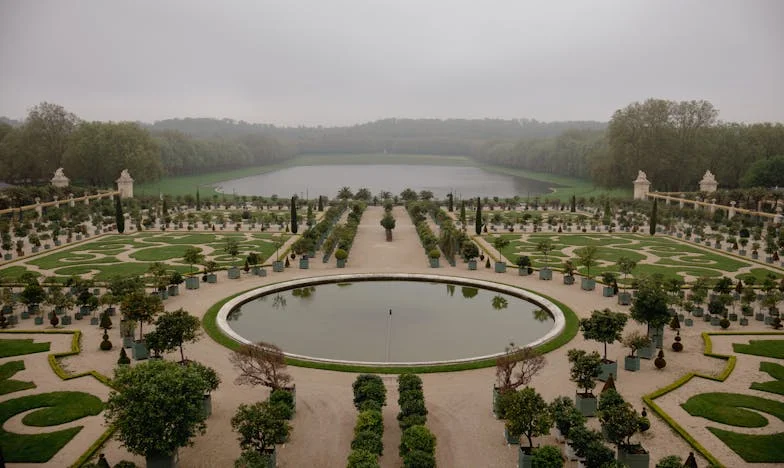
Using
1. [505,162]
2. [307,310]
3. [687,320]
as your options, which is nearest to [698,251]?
[687,320]

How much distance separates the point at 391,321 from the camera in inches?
1112

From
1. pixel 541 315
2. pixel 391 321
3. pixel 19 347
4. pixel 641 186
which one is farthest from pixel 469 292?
pixel 641 186

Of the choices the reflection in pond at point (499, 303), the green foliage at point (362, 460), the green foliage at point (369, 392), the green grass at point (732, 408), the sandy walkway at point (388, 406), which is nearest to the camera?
the green foliage at point (362, 460)

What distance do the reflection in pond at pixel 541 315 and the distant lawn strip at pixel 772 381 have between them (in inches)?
362

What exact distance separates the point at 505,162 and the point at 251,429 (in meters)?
166

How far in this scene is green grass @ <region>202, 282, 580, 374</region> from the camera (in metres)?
21.6

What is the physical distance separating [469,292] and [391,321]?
7.56 metres

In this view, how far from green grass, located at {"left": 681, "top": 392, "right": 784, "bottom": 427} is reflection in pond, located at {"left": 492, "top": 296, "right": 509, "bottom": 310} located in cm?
1229

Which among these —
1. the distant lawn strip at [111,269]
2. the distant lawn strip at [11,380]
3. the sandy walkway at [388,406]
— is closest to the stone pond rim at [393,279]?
the sandy walkway at [388,406]

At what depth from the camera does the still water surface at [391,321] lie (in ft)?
80.4

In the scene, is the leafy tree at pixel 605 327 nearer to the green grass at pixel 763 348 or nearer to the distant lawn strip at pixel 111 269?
the green grass at pixel 763 348

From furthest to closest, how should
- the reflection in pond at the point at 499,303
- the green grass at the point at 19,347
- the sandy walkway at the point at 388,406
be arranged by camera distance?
the reflection in pond at the point at 499,303
the green grass at the point at 19,347
the sandy walkway at the point at 388,406

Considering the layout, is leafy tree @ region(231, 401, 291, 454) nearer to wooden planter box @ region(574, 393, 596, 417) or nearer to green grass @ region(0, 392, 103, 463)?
green grass @ region(0, 392, 103, 463)

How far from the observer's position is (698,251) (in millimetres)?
45594
